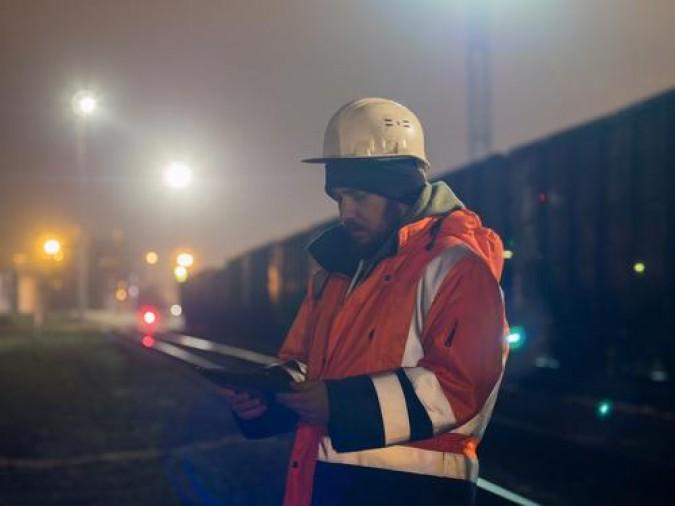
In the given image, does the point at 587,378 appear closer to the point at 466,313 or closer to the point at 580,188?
the point at 580,188

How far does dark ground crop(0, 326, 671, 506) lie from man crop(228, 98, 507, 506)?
136 inches

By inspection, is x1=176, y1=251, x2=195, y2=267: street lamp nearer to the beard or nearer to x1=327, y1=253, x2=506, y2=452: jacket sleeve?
the beard

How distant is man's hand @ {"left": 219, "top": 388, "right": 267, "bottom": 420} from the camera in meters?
2.38

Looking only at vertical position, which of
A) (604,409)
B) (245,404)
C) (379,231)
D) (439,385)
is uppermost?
(379,231)

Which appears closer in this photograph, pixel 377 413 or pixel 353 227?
pixel 377 413

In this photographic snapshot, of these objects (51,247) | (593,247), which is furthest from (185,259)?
(593,247)

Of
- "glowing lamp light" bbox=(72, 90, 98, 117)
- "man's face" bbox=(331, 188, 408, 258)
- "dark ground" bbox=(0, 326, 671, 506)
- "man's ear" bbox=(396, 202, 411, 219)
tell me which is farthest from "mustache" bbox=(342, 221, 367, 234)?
"glowing lamp light" bbox=(72, 90, 98, 117)

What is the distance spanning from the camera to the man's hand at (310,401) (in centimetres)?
198

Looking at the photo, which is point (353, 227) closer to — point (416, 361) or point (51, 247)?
point (416, 361)

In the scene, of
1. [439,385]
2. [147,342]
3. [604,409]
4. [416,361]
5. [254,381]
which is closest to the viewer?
[439,385]

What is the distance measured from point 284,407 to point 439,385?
540 mm

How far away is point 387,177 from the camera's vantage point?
225 centimetres

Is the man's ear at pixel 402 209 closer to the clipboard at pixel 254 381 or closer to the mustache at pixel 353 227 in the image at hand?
the mustache at pixel 353 227

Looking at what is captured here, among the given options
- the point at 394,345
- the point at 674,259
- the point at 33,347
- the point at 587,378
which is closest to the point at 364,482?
the point at 394,345
